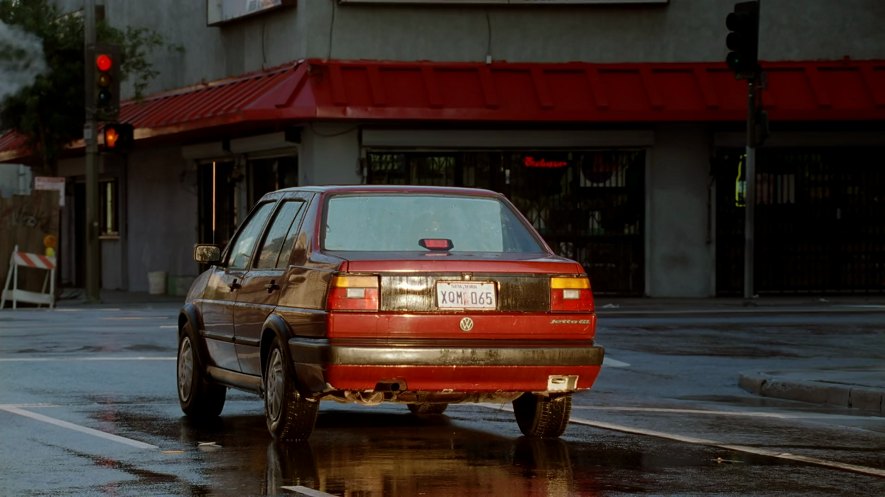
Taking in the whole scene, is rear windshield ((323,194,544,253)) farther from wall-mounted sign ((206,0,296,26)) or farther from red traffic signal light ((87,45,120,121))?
wall-mounted sign ((206,0,296,26))

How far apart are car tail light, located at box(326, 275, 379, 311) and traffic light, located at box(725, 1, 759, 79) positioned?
1659 cm

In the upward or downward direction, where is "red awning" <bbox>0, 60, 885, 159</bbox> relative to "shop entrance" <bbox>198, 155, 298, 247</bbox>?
upward

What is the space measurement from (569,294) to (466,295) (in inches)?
25.3

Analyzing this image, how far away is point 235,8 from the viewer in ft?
105

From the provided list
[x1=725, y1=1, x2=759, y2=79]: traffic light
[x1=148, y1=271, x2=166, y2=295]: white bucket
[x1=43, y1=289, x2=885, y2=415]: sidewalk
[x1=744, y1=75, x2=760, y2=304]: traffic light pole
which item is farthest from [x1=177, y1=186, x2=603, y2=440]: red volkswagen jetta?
[x1=148, y1=271, x2=166, y2=295]: white bucket

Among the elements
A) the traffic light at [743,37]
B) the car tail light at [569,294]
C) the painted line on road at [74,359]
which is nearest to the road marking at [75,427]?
the car tail light at [569,294]

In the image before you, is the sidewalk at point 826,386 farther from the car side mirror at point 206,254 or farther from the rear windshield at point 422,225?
the car side mirror at point 206,254

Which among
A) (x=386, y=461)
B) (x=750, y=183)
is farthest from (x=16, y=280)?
(x=386, y=461)

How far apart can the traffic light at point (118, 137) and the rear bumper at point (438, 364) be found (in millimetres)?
20405

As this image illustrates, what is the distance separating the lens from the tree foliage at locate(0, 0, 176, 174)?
3400 cm

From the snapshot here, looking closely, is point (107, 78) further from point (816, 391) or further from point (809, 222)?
point (816, 391)

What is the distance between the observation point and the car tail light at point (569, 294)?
31.4 feet

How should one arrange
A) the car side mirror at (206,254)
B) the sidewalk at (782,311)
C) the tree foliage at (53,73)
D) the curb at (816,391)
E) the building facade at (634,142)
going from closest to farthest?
the car side mirror at (206,254)
the curb at (816,391)
the sidewalk at (782,311)
the building facade at (634,142)
the tree foliage at (53,73)

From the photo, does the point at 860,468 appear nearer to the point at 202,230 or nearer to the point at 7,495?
the point at 7,495
